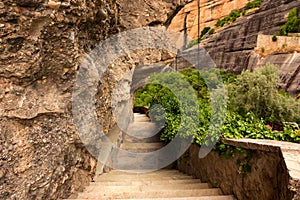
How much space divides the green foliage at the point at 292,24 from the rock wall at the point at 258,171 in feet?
63.4

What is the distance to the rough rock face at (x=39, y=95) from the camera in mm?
1990

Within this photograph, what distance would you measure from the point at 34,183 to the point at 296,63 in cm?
1568

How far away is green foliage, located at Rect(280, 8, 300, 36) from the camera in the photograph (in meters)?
18.4

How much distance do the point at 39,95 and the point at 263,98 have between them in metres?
10.7

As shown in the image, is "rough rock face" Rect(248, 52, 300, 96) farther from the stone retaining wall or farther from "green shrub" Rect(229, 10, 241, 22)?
"green shrub" Rect(229, 10, 241, 22)

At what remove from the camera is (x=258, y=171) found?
6.56 feet

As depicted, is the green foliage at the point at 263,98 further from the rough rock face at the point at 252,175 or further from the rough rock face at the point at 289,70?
the rough rock face at the point at 252,175

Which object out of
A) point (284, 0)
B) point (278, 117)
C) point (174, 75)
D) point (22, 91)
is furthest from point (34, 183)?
point (284, 0)

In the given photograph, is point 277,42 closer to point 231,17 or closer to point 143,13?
point 143,13

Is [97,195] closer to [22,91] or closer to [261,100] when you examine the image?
[22,91]

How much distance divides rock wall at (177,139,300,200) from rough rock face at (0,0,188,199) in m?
1.72

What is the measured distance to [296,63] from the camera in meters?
14.1

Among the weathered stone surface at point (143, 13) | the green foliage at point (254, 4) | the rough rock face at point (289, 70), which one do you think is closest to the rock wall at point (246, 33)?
the rough rock face at point (289, 70)

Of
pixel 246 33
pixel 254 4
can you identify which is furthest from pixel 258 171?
pixel 254 4
